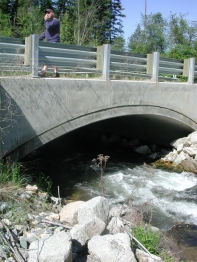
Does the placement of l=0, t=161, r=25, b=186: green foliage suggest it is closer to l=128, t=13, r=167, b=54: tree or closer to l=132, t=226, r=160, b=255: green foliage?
l=132, t=226, r=160, b=255: green foliage

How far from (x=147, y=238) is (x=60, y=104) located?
124 inches

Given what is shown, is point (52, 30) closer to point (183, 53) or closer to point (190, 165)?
point (190, 165)

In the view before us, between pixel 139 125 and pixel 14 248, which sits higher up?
pixel 139 125

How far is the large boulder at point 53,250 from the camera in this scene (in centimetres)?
309

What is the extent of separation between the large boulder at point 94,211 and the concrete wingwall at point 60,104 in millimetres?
2031

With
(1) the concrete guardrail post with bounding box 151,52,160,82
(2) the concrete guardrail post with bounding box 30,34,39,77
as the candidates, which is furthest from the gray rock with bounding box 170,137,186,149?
(2) the concrete guardrail post with bounding box 30,34,39,77

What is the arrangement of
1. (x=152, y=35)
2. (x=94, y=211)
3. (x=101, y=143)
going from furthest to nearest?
(x=152, y=35) → (x=101, y=143) → (x=94, y=211)

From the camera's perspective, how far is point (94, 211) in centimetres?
405

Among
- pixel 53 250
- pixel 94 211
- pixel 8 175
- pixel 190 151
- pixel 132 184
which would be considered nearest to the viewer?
pixel 53 250

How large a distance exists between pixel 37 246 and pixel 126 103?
5141mm

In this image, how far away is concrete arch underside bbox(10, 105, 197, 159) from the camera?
20.3 ft

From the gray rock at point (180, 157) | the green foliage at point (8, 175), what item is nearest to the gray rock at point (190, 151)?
the gray rock at point (180, 157)

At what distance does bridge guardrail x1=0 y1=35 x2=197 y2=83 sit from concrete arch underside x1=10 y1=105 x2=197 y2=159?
0.83 m

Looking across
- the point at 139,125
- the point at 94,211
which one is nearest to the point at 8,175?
the point at 94,211
